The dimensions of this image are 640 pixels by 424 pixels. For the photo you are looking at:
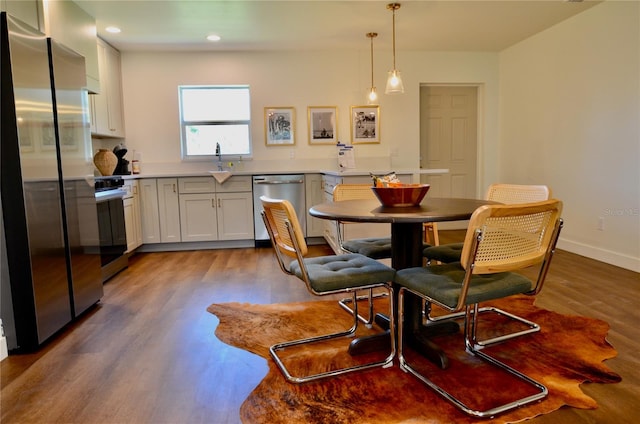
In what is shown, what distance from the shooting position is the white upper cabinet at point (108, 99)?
432 cm

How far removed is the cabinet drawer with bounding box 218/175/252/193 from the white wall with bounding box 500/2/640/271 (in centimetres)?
331

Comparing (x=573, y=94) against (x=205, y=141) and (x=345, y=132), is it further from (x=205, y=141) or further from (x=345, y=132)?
(x=205, y=141)

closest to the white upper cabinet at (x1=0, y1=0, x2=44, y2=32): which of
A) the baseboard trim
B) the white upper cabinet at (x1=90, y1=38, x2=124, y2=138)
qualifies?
the white upper cabinet at (x1=90, y1=38, x2=124, y2=138)

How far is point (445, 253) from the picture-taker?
2422 millimetres

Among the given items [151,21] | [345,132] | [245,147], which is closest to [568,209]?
[345,132]

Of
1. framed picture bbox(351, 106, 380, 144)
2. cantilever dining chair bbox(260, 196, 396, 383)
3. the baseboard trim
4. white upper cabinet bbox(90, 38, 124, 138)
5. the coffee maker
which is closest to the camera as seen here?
cantilever dining chair bbox(260, 196, 396, 383)

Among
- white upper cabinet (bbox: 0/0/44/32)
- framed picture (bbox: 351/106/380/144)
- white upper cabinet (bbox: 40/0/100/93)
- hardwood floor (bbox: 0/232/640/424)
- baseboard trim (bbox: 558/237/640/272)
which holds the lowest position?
hardwood floor (bbox: 0/232/640/424)

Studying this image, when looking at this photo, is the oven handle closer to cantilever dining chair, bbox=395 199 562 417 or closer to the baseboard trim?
cantilever dining chair, bbox=395 199 562 417

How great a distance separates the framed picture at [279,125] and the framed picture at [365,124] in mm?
772

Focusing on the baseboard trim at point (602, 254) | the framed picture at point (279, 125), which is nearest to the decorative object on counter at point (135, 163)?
the framed picture at point (279, 125)

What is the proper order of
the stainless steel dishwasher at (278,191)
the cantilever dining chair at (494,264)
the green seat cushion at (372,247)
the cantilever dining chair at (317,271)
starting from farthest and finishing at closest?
1. the stainless steel dishwasher at (278,191)
2. the green seat cushion at (372,247)
3. the cantilever dining chair at (317,271)
4. the cantilever dining chair at (494,264)

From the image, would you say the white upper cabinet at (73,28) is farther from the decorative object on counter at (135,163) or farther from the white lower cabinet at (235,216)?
the white lower cabinet at (235,216)

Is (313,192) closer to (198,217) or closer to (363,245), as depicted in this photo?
(198,217)

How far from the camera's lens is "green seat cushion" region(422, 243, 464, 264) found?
2374 millimetres
